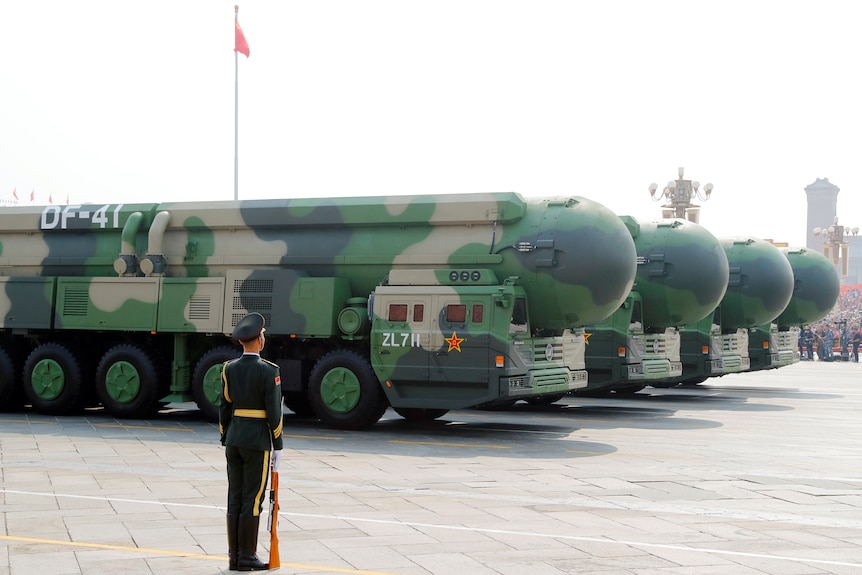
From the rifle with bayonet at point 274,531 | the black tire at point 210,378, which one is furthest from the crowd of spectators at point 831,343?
the rifle with bayonet at point 274,531

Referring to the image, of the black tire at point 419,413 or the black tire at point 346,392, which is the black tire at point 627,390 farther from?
the black tire at point 346,392

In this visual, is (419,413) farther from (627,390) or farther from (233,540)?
(233,540)

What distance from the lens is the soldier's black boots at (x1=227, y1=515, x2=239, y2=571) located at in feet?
23.8

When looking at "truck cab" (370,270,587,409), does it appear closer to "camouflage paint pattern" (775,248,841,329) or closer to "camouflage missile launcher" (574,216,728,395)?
"camouflage missile launcher" (574,216,728,395)

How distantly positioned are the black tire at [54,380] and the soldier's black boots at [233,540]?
429 inches

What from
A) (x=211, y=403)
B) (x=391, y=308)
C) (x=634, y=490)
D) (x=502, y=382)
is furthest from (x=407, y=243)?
(x=634, y=490)

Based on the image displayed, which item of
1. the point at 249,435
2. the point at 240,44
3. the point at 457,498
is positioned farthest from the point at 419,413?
the point at 240,44

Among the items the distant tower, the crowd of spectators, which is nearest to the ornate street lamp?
the crowd of spectators

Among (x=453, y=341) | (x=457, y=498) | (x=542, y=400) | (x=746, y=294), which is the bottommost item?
(x=457, y=498)

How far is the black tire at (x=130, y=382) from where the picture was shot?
55.8 ft

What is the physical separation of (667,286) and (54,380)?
10281mm

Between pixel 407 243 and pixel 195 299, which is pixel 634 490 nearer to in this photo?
pixel 407 243

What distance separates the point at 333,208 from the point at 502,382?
11.8 feet

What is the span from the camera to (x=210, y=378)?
1647 cm
